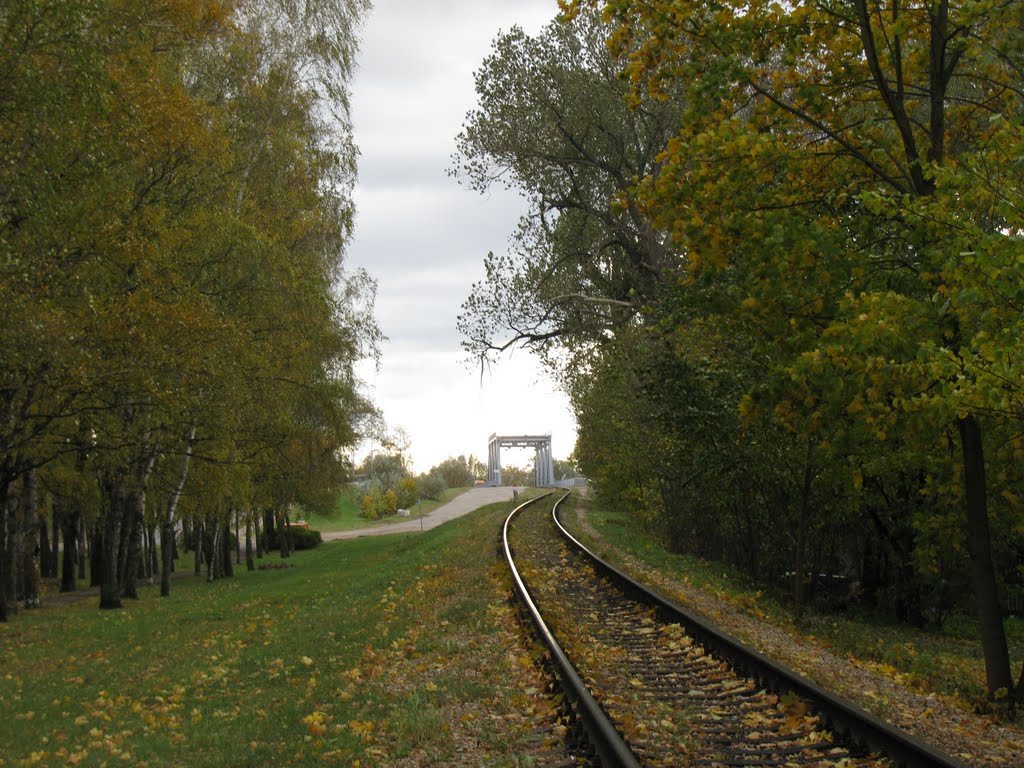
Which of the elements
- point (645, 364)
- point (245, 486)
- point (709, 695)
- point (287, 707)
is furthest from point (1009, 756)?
point (245, 486)

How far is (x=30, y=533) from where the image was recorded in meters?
23.0

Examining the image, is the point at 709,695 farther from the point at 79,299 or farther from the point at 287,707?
the point at 79,299

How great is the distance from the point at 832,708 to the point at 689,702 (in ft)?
4.20

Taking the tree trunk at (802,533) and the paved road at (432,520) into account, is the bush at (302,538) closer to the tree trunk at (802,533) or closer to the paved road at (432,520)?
the paved road at (432,520)

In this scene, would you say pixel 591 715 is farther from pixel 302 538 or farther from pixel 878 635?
pixel 302 538

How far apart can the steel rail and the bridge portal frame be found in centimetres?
10100

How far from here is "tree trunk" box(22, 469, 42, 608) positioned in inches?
871

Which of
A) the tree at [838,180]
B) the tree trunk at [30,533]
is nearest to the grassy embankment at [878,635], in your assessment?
the tree at [838,180]

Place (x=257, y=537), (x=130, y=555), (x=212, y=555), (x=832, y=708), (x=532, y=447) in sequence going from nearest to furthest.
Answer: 1. (x=832, y=708)
2. (x=130, y=555)
3. (x=212, y=555)
4. (x=257, y=537)
5. (x=532, y=447)

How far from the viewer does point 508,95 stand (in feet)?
80.8

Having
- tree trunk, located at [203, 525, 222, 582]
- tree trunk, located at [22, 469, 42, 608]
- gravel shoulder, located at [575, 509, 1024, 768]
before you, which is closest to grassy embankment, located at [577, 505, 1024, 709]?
gravel shoulder, located at [575, 509, 1024, 768]

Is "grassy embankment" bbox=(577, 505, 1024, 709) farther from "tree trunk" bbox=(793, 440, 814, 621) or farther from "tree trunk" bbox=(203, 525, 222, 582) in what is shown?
"tree trunk" bbox=(203, 525, 222, 582)

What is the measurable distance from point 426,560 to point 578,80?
12941 mm

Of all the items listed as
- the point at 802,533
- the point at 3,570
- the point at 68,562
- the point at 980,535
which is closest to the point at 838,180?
the point at 980,535
